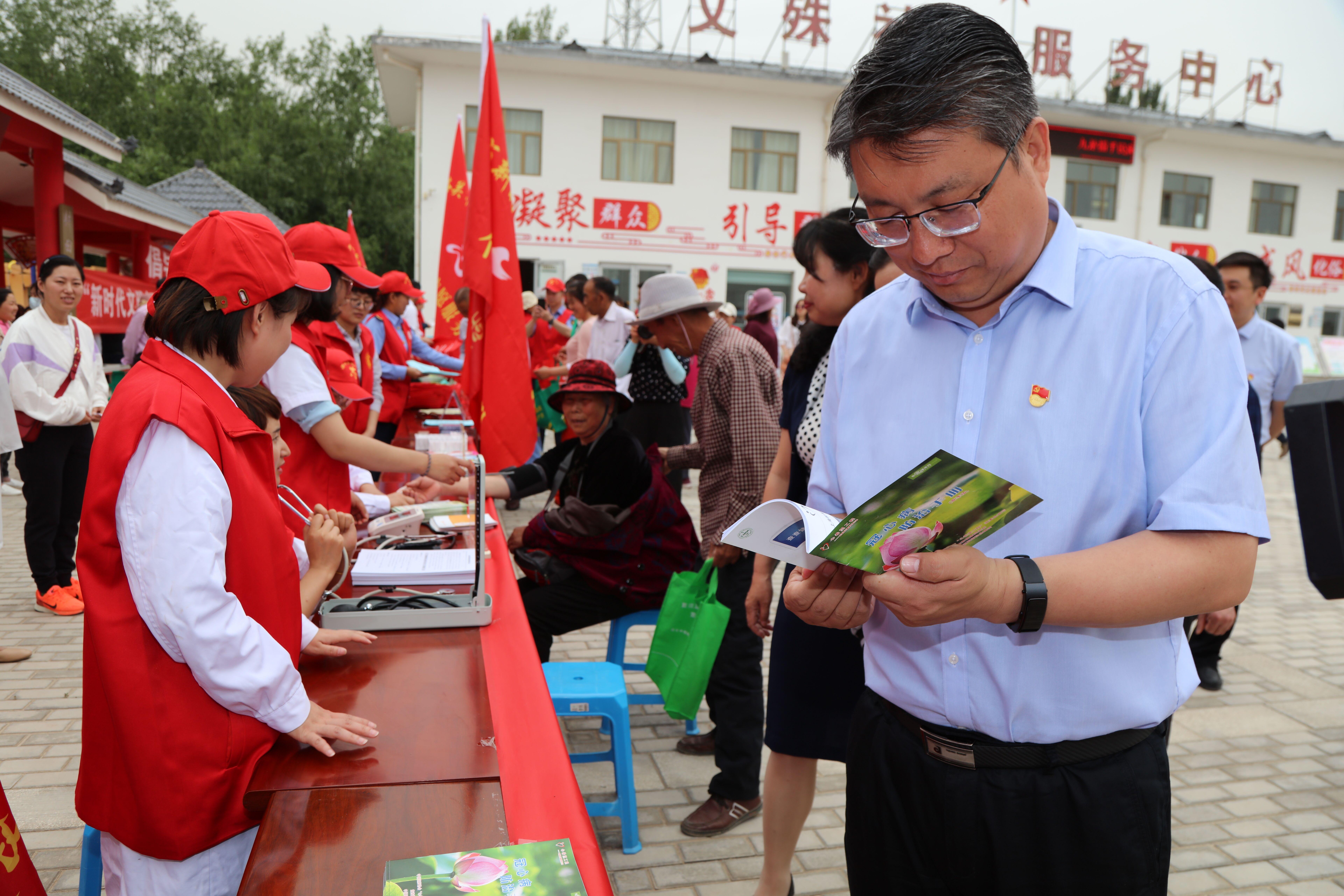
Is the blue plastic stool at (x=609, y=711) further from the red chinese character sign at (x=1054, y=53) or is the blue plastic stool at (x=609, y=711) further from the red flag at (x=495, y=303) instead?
the red chinese character sign at (x=1054, y=53)

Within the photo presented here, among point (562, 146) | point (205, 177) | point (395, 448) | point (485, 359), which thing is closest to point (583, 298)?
point (485, 359)

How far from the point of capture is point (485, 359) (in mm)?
3582

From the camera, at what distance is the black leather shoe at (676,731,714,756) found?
353cm

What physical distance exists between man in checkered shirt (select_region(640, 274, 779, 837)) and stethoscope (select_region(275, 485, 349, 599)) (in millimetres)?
1254

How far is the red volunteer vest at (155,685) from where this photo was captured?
142 cm

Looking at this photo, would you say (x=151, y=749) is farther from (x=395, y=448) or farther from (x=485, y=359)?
(x=485, y=359)

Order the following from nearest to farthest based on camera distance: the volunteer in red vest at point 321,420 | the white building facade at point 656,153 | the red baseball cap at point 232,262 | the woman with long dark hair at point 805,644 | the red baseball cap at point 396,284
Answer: the red baseball cap at point 232,262, the woman with long dark hair at point 805,644, the volunteer in red vest at point 321,420, the red baseball cap at point 396,284, the white building facade at point 656,153

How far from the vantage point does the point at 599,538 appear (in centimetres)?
338

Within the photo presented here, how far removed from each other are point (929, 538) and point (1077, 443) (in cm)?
29

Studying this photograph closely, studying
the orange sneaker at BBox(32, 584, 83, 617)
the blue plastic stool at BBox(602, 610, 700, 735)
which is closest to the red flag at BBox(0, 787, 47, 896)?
the blue plastic stool at BBox(602, 610, 700, 735)

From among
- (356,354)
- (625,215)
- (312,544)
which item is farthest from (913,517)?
(625,215)

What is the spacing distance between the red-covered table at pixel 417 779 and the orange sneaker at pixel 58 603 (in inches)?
159

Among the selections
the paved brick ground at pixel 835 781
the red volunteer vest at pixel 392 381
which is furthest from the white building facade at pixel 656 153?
the paved brick ground at pixel 835 781

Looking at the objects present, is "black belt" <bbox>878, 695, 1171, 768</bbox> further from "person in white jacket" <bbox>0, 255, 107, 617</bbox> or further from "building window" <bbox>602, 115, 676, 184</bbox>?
"building window" <bbox>602, 115, 676, 184</bbox>
